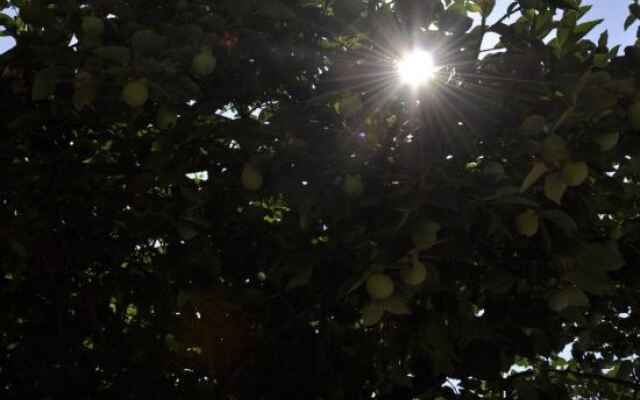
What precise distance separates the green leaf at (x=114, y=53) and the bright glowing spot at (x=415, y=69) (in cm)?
132

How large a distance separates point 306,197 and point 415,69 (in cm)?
97

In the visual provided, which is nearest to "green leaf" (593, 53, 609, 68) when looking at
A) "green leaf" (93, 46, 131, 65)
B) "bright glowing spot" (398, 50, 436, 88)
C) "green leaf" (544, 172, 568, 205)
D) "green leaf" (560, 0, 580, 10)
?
"green leaf" (560, 0, 580, 10)

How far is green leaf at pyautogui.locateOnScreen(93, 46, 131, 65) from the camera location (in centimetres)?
283

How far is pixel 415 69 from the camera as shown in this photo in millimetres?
3564

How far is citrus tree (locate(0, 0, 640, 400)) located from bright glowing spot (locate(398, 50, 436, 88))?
4 cm

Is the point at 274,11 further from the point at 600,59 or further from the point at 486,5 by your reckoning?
the point at 600,59

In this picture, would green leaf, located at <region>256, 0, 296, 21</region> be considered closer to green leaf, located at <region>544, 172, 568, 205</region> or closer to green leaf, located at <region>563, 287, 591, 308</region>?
green leaf, located at <region>544, 172, 568, 205</region>

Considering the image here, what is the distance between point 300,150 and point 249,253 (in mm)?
953

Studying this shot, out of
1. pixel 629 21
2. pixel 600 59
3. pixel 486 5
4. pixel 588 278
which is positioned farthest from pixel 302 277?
pixel 629 21

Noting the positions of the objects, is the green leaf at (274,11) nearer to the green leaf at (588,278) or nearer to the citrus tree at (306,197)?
the citrus tree at (306,197)

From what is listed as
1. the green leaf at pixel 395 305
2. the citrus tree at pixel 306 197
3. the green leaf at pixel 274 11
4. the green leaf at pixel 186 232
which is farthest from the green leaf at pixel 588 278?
the green leaf at pixel 274 11

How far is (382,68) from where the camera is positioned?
11.7ft

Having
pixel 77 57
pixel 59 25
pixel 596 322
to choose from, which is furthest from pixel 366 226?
pixel 596 322

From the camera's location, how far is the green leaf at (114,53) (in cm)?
283
